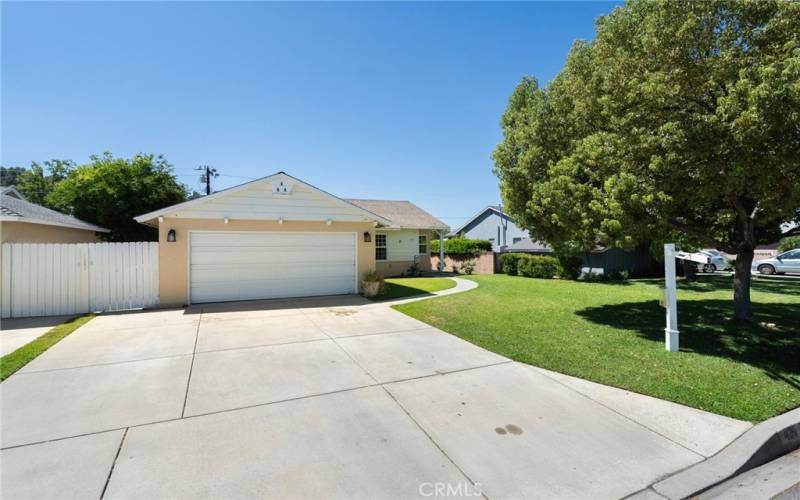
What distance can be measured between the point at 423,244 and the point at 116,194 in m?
15.5

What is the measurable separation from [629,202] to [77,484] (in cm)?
790

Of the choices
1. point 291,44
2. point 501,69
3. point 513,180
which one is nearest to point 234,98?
point 291,44

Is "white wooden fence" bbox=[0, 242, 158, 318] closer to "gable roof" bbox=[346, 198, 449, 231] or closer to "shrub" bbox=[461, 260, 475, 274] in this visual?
"gable roof" bbox=[346, 198, 449, 231]

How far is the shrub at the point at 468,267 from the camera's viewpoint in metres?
21.0

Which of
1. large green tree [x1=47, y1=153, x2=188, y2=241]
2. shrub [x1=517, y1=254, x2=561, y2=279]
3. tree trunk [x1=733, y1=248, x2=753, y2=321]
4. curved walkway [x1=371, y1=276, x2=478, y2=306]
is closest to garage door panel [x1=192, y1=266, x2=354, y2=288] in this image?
curved walkway [x1=371, y1=276, x2=478, y2=306]

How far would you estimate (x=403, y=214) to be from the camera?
22250 millimetres

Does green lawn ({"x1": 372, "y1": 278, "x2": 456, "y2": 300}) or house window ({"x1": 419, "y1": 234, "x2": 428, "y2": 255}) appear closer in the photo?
green lawn ({"x1": 372, "y1": 278, "x2": 456, "y2": 300})

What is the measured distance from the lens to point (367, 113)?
13883 mm

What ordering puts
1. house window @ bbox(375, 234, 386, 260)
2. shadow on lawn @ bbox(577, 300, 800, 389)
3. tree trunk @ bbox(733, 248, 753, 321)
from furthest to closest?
house window @ bbox(375, 234, 386, 260) < tree trunk @ bbox(733, 248, 753, 321) < shadow on lawn @ bbox(577, 300, 800, 389)

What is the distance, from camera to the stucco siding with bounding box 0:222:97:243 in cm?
890

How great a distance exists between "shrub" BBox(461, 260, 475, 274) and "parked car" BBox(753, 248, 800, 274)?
16.8 meters

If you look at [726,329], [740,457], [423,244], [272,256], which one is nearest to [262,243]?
[272,256]

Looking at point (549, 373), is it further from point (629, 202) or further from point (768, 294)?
point (768, 294)

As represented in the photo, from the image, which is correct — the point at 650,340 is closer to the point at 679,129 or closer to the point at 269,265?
the point at 679,129
